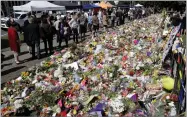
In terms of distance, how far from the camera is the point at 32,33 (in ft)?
37.8

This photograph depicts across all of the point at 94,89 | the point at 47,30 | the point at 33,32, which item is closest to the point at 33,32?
the point at 33,32

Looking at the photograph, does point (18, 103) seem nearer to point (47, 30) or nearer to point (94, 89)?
point (94, 89)

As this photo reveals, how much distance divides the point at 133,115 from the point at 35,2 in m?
19.1

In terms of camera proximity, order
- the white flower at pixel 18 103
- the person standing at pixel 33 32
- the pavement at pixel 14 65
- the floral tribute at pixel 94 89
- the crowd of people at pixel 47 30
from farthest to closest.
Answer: the person standing at pixel 33 32 < the crowd of people at pixel 47 30 < the pavement at pixel 14 65 < the white flower at pixel 18 103 < the floral tribute at pixel 94 89

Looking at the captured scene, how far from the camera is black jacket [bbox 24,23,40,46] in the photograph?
37.6ft

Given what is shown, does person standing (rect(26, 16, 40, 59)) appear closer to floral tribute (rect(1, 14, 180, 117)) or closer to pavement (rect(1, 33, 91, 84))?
pavement (rect(1, 33, 91, 84))

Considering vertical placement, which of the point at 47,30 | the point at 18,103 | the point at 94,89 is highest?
the point at 47,30

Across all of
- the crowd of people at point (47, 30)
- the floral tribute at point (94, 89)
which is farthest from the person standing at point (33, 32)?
the floral tribute at point (94, 89)

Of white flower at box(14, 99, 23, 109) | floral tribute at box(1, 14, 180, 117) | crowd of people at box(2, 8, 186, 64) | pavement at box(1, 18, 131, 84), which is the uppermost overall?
crowd of people at box(2, 8, 186, 64)

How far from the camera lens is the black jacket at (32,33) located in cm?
1146

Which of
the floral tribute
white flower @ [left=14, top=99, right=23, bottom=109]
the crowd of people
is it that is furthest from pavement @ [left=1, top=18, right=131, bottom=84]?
white flower @ [left=14, top=99, right=23, bottom=109]

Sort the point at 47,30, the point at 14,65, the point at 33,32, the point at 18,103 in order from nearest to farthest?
the point at 18,103, the point at 14,65, the point at 33,32, the point at 47,30

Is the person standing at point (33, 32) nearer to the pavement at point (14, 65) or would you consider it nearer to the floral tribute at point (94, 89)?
the pavement at point (14, 65)

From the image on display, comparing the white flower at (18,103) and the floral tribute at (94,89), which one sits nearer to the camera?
the floral tribute at (94,89)
